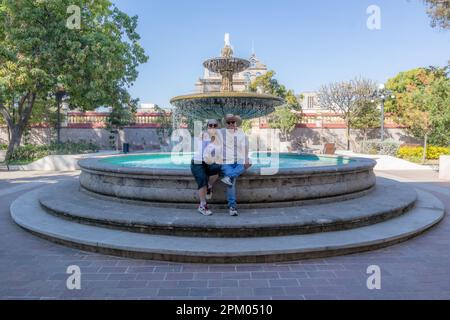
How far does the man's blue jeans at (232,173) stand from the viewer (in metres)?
5.61

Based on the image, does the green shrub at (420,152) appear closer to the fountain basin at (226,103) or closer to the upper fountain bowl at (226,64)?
the fountain basin at (226,103)

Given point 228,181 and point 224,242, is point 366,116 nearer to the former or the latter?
point 228,181

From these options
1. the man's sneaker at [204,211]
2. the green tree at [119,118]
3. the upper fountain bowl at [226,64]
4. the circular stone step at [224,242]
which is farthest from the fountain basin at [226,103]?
the green tree at [119,118]

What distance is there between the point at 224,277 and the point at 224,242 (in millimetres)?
799

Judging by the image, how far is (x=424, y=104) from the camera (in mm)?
20984

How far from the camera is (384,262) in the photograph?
4480 millimetres

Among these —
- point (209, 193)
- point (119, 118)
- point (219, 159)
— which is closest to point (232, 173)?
point (219, 159)

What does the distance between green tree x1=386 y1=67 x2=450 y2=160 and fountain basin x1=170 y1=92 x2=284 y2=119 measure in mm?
11690

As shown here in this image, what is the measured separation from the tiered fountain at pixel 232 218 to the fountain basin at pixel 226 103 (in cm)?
377

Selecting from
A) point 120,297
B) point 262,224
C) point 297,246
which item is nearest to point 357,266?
point 297,246

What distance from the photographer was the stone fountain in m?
9.55

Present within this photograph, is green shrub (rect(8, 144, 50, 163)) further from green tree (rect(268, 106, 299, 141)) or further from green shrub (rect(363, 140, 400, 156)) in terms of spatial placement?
green shrub (rect(363, 140, 400, 156))

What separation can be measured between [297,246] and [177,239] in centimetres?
187
